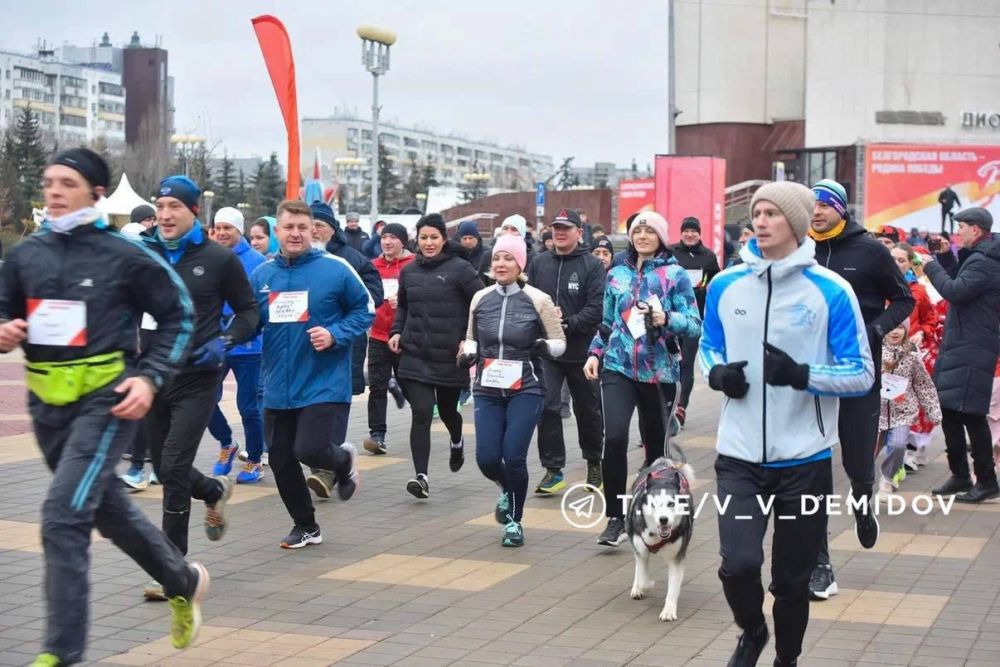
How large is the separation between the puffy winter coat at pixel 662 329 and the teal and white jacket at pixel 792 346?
279 centimetres

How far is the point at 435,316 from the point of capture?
35.1 ft

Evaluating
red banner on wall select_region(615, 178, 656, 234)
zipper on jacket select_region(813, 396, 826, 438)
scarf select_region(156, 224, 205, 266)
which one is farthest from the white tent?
zipper on jacket select_region(813, 396, 826, 438)

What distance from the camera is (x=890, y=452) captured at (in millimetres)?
10906

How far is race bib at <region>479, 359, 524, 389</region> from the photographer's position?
29.8ft

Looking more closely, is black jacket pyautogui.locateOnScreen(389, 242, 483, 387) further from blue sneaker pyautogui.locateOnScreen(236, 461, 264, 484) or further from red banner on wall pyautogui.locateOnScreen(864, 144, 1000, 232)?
red banner on wall pyautogui.locateOnScreen(864, 144, 1000, 232)

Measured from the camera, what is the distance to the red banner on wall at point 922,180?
4506 cm

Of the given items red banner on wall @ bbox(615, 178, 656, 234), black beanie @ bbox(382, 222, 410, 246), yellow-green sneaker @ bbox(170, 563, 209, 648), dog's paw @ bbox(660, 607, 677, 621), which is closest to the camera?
yellow-green sneaker @ bbox(170, 563, 209, 648)

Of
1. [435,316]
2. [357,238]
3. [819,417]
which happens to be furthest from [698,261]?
[819,417]

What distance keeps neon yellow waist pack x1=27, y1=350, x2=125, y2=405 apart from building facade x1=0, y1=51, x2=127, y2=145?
142m

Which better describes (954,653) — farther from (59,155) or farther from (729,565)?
(59,155)

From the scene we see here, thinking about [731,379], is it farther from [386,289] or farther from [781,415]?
[386,289]

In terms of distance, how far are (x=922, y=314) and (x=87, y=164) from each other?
23.9ft

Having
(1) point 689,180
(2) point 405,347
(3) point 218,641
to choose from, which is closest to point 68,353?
(3) point 218,641

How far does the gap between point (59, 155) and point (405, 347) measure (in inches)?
197
